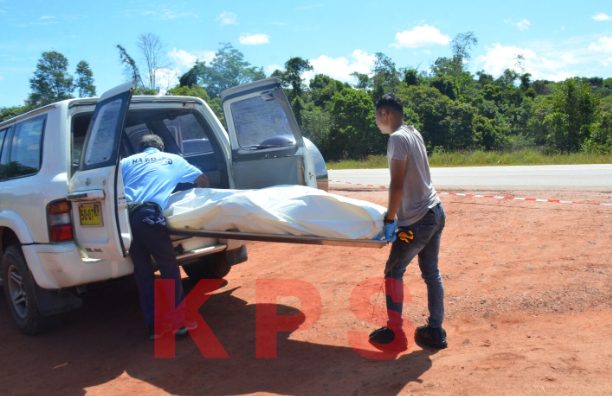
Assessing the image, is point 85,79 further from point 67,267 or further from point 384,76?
point 67,267

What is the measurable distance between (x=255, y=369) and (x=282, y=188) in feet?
4.64

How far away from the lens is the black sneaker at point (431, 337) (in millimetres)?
4090

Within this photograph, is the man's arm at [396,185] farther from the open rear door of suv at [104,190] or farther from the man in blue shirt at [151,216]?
the open rear door of suv at [104,190]

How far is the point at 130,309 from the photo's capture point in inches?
227

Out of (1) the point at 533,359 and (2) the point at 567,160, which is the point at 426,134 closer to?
(2) the point at 567,160

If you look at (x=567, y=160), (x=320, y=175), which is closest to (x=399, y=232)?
(x=320, y=175)

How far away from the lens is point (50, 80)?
149ft

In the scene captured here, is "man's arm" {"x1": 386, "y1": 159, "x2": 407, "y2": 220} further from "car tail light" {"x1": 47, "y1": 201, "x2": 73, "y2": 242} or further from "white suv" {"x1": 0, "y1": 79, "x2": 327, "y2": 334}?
"car tail light" {"x1": 47, "y1": 201, "x2": 73, "y2": 242}

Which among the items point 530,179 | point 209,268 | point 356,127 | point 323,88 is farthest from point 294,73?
point 209,268

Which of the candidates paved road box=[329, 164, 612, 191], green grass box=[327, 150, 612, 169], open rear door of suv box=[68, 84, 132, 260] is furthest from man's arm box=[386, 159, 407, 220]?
green grass box=[327, 150, 612, 169]

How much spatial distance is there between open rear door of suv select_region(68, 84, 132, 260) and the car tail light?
0.08 m

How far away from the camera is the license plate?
4.21m

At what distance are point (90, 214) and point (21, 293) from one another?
142cm

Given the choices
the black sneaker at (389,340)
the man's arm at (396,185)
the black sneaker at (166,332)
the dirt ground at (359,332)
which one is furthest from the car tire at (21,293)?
the man's arm at (396,185)
